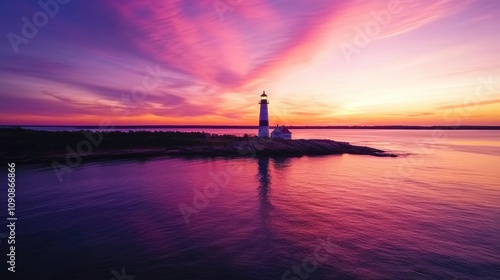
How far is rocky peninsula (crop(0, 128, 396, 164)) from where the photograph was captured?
39625 millimetres

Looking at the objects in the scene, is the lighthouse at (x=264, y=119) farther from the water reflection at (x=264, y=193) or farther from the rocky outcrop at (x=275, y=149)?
the water reflection at (x=264, y=193)

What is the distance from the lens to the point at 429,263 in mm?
11875

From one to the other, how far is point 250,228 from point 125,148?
41.9m

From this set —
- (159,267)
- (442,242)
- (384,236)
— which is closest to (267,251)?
(159,267)

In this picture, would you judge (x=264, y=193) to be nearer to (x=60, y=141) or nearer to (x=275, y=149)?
(x=275, y=149)

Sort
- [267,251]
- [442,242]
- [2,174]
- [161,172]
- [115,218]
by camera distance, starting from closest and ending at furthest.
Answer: [267,251]
[442,242]
[115,218]
[2,174]
[161,172]

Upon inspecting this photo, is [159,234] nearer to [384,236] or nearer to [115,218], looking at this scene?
[115,218]

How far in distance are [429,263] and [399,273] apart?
205 centimetres

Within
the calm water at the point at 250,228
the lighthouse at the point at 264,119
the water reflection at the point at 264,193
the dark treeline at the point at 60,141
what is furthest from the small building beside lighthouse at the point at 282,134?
the calm water at the point at 250,228

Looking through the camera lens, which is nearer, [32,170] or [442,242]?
[442,242]

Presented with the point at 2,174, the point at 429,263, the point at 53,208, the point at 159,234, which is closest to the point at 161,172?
the point at 53,208

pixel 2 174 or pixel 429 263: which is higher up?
pixel 2 174

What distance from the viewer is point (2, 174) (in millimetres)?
27547

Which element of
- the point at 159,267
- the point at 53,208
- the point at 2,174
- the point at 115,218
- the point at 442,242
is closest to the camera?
the point at 159,267
